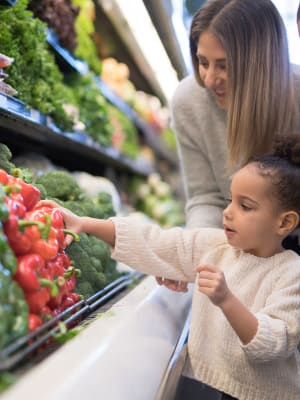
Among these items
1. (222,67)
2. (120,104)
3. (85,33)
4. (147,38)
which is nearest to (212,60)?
(222,67)

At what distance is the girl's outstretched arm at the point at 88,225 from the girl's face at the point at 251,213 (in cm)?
46

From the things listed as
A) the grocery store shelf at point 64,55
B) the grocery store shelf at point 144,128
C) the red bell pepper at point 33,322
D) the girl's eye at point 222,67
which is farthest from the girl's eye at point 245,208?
the grocery store shelf at point 144,128

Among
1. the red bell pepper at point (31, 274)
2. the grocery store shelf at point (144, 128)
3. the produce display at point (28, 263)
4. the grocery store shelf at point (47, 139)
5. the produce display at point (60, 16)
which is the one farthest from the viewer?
the grocery store shelf at point (144, 128)

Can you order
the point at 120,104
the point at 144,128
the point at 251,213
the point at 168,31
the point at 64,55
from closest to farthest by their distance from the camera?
the point at 251,213 → the point at 64,55 → the point at 168,31 → the point at 120,104 → the point at 144,128

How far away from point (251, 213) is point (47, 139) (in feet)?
5.08

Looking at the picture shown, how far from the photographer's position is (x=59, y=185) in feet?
8.13

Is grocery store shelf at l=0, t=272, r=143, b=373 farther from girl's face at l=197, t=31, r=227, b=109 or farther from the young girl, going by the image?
girl's face at l=197, t=31, r=227, b=109

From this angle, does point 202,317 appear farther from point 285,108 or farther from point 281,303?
point 285,108

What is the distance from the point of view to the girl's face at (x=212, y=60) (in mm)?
2133

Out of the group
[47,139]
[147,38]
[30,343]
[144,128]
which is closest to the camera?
[30,343]

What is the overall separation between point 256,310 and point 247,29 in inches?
42.3

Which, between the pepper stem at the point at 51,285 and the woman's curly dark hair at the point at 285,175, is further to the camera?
the woman's curly dark hair at the point at 285,175

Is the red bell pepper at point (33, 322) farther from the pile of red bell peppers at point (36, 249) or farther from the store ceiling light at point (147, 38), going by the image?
the store ceiling light at point (147, 38)

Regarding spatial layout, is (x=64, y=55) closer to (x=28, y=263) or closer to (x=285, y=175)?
(x=285, y=175)
